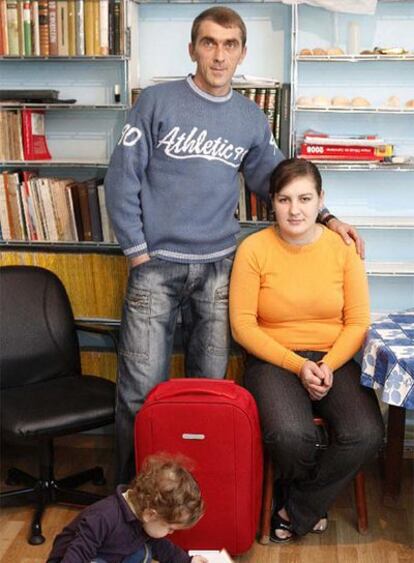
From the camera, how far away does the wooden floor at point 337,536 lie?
111 inches

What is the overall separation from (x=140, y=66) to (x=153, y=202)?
2.91ft

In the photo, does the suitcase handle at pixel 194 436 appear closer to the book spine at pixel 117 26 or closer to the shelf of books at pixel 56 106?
the shelf of books at pixel 56 106

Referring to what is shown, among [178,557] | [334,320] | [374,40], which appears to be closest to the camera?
[178,557]

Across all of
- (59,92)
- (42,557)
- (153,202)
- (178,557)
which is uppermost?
(59,92)

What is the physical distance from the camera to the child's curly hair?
2207 mm

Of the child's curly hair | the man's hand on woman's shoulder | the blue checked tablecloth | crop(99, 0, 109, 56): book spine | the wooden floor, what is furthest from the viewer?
crop(99, 0, 109, 56): book spine

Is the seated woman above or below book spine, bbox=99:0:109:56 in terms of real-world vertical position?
below

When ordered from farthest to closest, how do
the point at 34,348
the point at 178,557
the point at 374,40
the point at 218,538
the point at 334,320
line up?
1. the point at 374,40
2. the point at 34,348
3. the point at 334,320
4. the point at 218,538
5. the point at 178,557

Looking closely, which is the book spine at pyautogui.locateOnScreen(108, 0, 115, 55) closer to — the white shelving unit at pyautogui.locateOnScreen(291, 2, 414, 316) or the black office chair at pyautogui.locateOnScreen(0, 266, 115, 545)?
the white shelving unit at pyautogui.locateOnScreen(291, 2, 414, 316)

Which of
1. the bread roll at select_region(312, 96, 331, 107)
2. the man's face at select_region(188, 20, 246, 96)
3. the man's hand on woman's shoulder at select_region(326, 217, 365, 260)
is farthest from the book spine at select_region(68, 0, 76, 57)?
the man's hand on woman's shoulder at select_region(326, 217, 365, 260)

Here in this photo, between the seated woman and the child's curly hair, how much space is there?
0.55 metres

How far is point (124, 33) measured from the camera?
130 inches

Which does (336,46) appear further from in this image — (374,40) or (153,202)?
(153,202)

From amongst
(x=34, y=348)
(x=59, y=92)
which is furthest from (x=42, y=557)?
(x=59, y=92)
